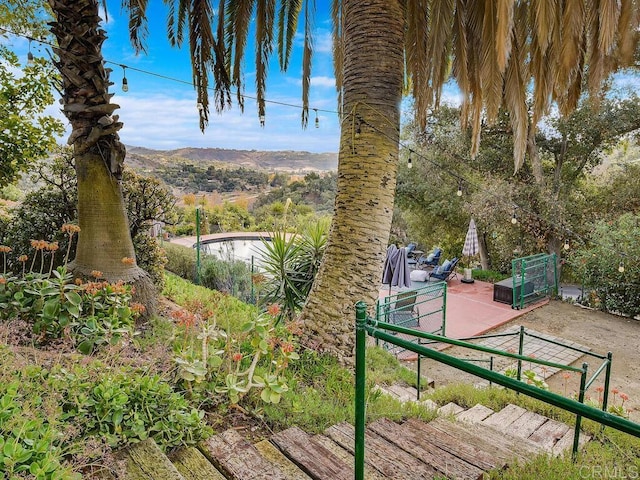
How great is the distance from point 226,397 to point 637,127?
1176 centimetres

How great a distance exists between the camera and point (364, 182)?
3385mm

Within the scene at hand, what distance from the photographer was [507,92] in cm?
366

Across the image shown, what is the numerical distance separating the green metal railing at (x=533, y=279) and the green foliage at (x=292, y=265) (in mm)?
6198

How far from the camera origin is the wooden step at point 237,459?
1.48 meters

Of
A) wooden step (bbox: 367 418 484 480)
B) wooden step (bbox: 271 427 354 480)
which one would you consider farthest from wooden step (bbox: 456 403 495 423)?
wooden step (bbox: 271 427 354 480)

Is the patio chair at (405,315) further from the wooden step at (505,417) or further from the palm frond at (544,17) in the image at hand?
the palm frond at (544,17)

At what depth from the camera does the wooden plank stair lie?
58.4 inches

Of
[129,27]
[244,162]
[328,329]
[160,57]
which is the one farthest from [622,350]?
[244,162]

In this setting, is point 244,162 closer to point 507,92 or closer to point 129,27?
point 129,27

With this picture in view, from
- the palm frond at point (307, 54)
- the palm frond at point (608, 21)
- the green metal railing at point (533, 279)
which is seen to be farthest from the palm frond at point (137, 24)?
the green metal railing at point (533, 279)

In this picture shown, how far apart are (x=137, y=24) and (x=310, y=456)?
187 inches

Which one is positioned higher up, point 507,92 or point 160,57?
point 160,57

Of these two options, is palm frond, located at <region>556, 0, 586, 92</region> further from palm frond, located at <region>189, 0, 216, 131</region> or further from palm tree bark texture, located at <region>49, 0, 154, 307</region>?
palm tree bark texture, located at <region>49, 0, 154, 307</region>

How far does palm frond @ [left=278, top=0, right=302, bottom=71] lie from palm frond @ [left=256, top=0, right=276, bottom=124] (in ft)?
1.88
